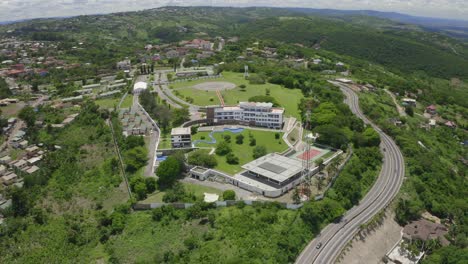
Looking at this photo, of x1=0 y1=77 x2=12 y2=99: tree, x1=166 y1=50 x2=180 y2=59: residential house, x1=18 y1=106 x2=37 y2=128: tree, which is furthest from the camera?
x1=166 y1=50 x2=180 y2=59: residential house

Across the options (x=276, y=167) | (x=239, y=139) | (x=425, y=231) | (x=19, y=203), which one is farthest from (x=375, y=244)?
(x=19, y=203)

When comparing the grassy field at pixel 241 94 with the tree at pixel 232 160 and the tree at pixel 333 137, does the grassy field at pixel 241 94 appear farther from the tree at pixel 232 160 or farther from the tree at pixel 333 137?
the tree at pixel 232 160

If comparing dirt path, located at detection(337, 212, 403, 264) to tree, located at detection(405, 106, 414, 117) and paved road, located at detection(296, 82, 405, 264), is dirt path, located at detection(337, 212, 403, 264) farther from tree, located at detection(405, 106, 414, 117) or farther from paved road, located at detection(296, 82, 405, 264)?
tree, located at detection(405, 106, 414, 117)

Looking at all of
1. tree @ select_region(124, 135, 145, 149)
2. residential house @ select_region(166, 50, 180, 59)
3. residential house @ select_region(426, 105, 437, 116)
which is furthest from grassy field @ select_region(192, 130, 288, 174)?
residential house @ select_region(166, 50, 180, 59)

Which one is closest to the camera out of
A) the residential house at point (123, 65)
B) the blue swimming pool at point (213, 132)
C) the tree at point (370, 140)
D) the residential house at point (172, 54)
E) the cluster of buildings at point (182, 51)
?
the blue swimming pool at point (213, 132)

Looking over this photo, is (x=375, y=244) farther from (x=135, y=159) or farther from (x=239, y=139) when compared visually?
(x=135, y=159)

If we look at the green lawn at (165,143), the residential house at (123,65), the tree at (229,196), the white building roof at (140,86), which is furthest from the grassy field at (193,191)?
the residential house at (123,65)
